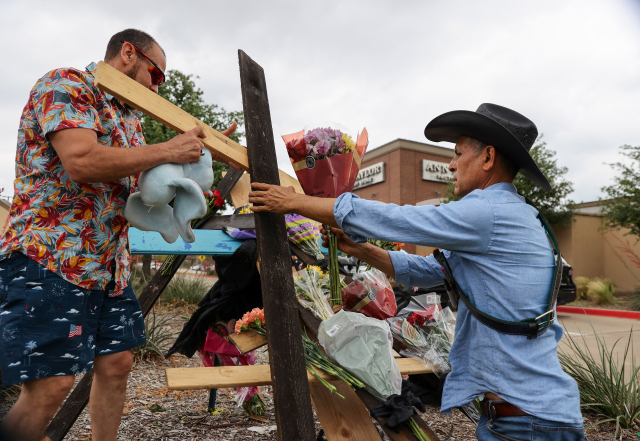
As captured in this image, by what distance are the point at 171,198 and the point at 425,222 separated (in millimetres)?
984

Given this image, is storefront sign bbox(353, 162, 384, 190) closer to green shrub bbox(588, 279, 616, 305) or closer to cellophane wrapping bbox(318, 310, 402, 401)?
green shrub bbox(588, 279, 616, 305)

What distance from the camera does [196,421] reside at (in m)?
3.62

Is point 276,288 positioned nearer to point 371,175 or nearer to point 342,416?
point 342,416

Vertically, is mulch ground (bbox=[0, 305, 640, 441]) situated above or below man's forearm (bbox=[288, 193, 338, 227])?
below

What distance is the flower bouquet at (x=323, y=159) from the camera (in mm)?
2049

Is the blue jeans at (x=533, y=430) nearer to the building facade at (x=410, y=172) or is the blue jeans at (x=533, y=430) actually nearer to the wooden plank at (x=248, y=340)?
the wooden plank at (x=248, y=340)

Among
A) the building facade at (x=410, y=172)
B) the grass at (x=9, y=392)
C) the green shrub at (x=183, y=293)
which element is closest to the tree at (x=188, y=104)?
the green shrub at (x=183, y=293)

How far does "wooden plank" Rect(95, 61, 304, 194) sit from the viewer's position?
1.49 metres

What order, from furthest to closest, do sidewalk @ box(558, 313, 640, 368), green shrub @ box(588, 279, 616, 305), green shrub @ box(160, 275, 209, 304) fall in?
green shrub @ box(588, 279, 616, 305) < green shrub @ box(160, 275, 209, 304) < sidewalk @ box(558, 313, 640, 368)

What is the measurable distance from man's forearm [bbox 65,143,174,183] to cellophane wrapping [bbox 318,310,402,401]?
110 cm

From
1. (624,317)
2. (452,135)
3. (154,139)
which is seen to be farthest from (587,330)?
(154,139)

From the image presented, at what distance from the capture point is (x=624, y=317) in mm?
10836

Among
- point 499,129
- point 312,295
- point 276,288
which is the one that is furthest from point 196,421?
point 499,129

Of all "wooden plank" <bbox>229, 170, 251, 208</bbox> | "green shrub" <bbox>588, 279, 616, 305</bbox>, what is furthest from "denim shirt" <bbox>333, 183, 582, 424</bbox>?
"green shrub" <bbox>588, 279, 616, 305</bbox>
